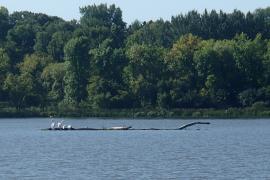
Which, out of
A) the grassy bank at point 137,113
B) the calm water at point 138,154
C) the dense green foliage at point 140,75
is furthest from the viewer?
the dense green foliage at point 140,75

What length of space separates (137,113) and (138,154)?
58726 millimetres

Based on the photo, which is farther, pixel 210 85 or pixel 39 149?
pixel 210 85

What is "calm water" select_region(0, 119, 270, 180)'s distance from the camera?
49.7 metres

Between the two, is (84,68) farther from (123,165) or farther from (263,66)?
(123,165)

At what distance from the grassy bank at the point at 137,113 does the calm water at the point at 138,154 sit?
25.7 m

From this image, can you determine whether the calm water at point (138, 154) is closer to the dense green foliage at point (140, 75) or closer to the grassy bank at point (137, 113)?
the grassy bank at point (137, 113)

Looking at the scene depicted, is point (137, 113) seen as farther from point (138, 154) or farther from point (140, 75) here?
point (138, 154)

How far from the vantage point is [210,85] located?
123m

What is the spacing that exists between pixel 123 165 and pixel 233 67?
73113 mm

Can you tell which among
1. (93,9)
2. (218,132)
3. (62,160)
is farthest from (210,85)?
(62,160)

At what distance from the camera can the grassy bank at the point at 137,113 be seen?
4560 inches

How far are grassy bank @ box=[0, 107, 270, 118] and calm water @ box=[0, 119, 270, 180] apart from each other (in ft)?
84.3

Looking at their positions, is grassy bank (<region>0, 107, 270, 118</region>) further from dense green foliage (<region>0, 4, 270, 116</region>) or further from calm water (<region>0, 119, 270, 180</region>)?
calm water (<region>0, 119, 270, 180</region>)

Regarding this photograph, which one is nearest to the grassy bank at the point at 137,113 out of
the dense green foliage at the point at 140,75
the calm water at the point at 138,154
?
the dense green foliage at the point at 140,75
